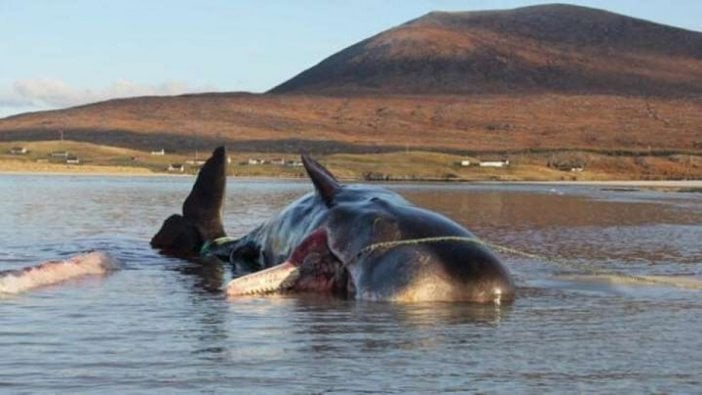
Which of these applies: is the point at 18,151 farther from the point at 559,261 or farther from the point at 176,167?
the point at 559,261

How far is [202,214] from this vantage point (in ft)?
74.1

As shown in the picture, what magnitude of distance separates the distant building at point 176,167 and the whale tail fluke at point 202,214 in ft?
311

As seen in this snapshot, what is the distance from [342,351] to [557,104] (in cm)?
18629

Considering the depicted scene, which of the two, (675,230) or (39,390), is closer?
(39,390)

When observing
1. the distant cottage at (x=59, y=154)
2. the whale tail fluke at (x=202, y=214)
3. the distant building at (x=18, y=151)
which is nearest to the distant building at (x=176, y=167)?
the distant cottage at (x=59, y=154)

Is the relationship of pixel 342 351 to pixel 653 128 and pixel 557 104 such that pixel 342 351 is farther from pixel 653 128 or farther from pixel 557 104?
pixel 557 104

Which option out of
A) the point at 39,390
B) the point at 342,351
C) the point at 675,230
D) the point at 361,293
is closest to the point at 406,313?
the point at 361,293

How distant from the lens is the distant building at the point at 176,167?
118 meters

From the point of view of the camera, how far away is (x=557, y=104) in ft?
634

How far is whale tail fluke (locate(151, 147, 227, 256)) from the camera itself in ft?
72.9

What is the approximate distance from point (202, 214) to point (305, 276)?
24.5 feet

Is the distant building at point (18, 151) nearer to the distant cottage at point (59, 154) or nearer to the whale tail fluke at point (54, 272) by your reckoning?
the distant cottage at point (59, 154)

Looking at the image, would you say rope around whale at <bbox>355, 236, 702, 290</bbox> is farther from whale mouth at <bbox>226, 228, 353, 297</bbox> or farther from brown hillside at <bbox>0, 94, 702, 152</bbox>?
brown hillside at <bbox>0, 94, 702, 152</bbox>

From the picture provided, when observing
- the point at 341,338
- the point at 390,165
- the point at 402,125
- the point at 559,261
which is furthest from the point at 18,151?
the point at 341,338
